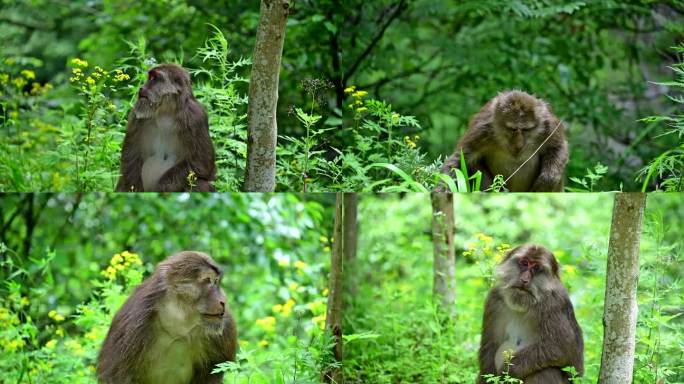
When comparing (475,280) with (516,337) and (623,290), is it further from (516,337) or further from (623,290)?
(623,290)

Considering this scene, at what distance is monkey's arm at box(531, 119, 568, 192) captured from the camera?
215 inches

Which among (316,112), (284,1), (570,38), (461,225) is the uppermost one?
(570,38)

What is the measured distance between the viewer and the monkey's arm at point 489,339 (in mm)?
5535

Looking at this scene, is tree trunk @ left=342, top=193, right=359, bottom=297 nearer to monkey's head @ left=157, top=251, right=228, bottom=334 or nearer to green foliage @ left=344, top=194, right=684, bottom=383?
green foliage @ left=344, top=194, right=684, bottom=383

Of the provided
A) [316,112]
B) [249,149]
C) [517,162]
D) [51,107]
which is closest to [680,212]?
[517,162]

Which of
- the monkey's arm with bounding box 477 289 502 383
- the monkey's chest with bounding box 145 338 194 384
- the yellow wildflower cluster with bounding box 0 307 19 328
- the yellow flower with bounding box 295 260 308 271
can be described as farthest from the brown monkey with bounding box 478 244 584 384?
the yellow wildflower cluster with bounding box 0 307 19 328

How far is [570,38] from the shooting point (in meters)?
9.80

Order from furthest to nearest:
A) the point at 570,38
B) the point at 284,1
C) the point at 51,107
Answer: the point at 570,38 < the point at 51,107 < the point at 284,1

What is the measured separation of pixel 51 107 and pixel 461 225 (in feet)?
14.3

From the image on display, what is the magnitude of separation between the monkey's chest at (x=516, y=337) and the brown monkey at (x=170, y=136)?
198 cm

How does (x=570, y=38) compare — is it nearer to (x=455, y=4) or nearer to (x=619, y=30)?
(x=619, y=30)

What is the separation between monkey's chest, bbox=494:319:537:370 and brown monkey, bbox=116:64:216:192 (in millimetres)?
1977

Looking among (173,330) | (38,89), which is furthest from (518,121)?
(38,89)

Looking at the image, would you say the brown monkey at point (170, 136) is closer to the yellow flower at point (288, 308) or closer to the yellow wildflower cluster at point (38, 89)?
the yellow flower at point (288, 308)
